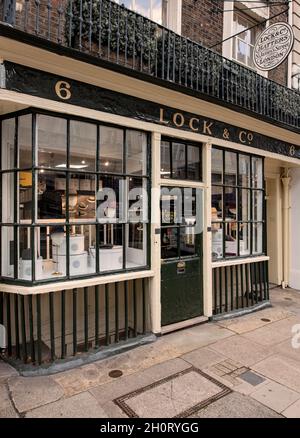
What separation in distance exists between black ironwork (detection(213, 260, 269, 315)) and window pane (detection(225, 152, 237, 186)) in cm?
162

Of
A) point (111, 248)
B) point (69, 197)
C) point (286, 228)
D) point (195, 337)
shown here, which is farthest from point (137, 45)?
point (286, 228)

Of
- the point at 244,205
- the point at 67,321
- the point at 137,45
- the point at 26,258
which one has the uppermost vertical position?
the point at 137,45

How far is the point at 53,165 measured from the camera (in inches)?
156

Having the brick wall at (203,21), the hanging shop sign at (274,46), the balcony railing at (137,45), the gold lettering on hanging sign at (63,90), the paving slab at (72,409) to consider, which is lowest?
the paving slab at (72,409)

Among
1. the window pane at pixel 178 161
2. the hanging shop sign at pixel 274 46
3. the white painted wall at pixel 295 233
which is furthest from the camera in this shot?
the white painted wall at pixel 295 233

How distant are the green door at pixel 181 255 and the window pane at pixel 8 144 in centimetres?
222

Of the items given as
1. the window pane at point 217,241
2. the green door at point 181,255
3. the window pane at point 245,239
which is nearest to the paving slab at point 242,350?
the green door at point 181,255

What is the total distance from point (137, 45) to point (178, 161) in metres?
1.87

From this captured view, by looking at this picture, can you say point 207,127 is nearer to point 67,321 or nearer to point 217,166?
point 217,166

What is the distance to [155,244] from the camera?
474cm

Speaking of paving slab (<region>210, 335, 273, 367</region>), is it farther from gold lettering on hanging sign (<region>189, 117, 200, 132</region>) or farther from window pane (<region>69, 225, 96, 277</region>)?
gold lettering on hanging sign (<region>189, 117, 200, 132</region>)

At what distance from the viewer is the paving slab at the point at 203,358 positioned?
4000 mm

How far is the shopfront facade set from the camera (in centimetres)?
378

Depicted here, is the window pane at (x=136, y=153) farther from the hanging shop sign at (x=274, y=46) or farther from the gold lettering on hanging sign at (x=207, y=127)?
the hanging shop sign at (x=274, y=46)
